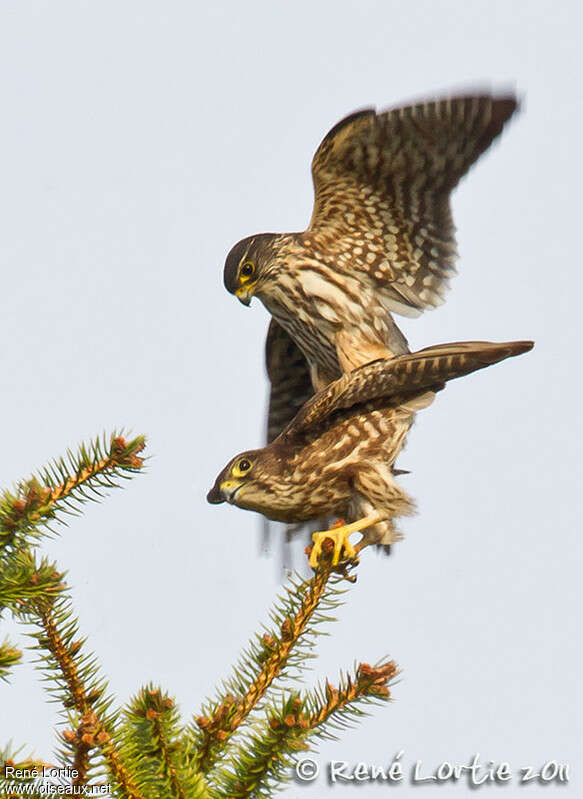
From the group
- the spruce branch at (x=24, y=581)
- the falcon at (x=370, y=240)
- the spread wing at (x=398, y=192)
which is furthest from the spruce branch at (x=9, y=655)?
the spread wing at (x=398, y=192)

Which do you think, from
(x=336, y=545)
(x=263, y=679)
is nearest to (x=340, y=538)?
(x=336, y=545)

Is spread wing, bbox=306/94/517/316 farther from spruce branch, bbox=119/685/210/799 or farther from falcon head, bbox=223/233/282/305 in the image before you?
spruce branch, bbox=119/685/210/799

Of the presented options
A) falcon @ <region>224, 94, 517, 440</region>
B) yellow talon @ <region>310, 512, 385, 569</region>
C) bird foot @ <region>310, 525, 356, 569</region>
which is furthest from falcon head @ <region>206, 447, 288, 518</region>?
falcon @ <region>224, 94, 517, 440</region>

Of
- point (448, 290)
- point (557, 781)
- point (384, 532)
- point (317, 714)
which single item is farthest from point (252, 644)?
point (448, 290)

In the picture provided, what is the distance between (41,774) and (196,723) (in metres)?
0.39

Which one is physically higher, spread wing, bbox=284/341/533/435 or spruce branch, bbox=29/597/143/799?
spread wing, bbox=284/341/533/435

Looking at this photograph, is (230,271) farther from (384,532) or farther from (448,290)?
(384,532)

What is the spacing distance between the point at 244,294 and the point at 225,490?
56.1 inches

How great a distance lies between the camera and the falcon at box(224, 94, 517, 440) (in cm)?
539

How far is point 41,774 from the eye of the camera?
2344mm

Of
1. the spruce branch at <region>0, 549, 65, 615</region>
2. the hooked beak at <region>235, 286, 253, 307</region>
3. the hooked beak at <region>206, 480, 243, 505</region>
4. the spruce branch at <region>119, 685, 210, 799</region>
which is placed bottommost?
the spruce branch at <region>119, 685, 210, 799</region>

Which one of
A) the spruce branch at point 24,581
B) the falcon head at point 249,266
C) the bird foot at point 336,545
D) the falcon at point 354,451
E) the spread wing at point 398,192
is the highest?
the spread wing at point 398,192

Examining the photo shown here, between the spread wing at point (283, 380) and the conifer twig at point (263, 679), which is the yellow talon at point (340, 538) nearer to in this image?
the conifer twig at point (263, 679)

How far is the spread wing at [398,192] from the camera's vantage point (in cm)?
538
